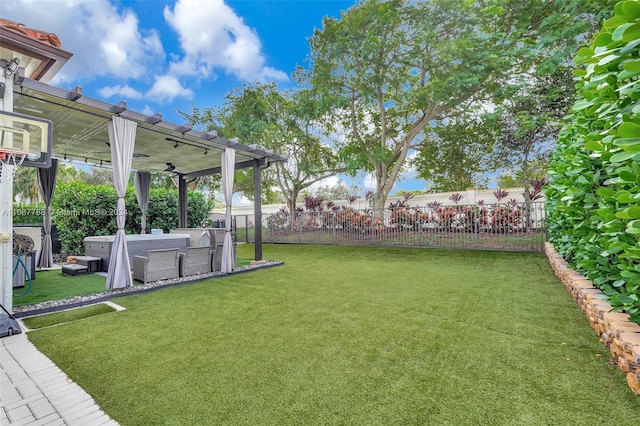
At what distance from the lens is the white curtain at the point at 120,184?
15.8ft

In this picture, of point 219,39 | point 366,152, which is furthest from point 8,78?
point 219,39

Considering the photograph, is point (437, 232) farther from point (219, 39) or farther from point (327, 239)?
point (219, 39)

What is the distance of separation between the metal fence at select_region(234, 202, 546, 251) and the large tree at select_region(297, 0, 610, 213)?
261 centimetres

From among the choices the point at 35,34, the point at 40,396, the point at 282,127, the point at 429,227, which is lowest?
the point at 40,396

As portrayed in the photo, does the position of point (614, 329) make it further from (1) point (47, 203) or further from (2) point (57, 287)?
(1) point (47, 203)

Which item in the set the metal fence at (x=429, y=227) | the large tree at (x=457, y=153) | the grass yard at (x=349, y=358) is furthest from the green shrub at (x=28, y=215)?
the large tree at (x=457, y=153)

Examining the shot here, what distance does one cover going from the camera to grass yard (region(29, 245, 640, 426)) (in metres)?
1.80

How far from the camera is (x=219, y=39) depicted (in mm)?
15102

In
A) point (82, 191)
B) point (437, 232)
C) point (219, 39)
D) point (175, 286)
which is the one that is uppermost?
point (219, 39)

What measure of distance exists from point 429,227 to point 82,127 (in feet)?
29.8

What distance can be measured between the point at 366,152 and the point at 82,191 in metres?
10.6

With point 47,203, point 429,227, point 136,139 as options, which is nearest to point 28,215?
point 47,203

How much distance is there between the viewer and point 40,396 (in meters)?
2.08

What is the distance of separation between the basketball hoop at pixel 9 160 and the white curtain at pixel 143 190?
619 cm
